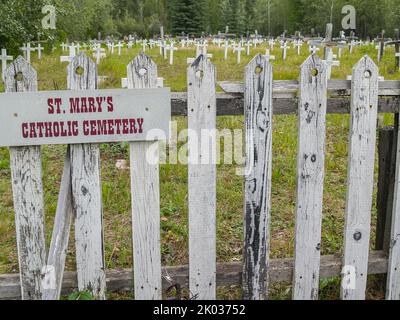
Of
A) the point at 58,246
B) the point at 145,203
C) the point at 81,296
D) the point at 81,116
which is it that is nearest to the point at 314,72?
the point at 145,203

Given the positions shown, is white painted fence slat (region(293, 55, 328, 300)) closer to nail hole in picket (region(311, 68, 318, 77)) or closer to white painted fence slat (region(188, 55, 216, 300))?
nail hole in picket (region(311, 68, 318, 77))

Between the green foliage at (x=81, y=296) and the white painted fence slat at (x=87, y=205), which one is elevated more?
the white painted fence slat at (x=87, y=205)

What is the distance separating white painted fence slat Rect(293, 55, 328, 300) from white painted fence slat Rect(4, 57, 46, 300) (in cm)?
151

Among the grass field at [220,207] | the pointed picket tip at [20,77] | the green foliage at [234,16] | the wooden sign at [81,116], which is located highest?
the green foliage at [234,16]

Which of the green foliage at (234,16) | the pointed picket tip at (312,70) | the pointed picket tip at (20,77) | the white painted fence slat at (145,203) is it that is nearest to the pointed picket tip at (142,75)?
the white painted fence slat at (145,203)

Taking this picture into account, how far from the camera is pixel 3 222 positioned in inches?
168

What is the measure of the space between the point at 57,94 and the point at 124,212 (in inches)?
82.9

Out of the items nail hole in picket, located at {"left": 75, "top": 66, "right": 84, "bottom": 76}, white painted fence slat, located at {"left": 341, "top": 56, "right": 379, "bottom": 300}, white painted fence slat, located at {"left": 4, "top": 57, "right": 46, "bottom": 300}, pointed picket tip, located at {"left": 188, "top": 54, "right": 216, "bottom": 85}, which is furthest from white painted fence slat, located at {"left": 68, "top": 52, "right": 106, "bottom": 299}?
white painted fence slat, located at {"left": 341, "top": 56, "right": 379, "bottom": 300}

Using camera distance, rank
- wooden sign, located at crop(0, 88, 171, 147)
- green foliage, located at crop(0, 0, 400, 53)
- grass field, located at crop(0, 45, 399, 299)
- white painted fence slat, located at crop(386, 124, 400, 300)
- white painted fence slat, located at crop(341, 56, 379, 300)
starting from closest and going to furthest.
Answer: wooden sign, located at crop(0, 88, 171, 147), white painted fence slat, located at crop(341, 56, 379, 300), white painted fence slat, located at crop(386, 124, 400, 300), grass field, located at crop(0, 45, 399, 299), green foliage, located at crop(0, 0, 400, 53)

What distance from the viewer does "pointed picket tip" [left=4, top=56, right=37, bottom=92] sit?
8.59ft

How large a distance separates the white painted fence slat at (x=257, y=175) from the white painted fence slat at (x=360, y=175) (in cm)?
50

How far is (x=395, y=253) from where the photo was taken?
122 inches

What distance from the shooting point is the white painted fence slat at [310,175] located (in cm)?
278

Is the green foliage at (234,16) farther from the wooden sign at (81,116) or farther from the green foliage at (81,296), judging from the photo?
the green foliage at (81,296)
